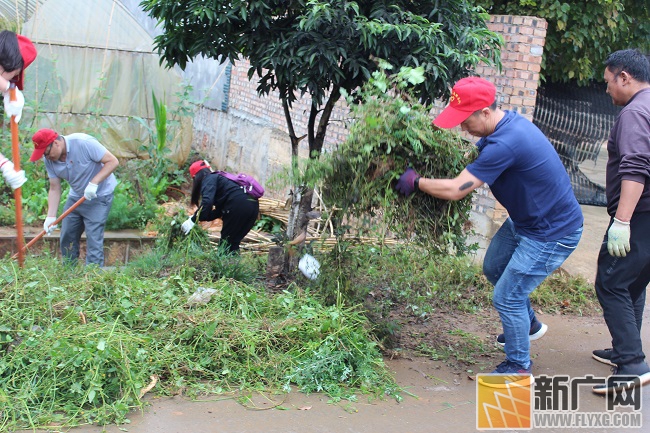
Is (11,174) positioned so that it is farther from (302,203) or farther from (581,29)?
(581,29)

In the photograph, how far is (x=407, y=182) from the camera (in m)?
4.01

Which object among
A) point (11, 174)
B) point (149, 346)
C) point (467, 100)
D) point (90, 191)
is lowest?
point (149, 346)

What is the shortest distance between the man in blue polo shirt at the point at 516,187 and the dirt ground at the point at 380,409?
43cm

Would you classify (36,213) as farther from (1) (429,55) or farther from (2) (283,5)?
(1) (429,55)

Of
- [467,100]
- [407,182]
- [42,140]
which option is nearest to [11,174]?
[42,140]

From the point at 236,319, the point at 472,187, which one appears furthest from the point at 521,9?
the point at 236,319

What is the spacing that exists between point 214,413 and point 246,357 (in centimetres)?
52

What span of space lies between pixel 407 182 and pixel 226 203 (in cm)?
293

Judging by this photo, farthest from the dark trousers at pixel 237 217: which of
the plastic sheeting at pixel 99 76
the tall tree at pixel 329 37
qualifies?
the plastic sheeting at pixel 99 76

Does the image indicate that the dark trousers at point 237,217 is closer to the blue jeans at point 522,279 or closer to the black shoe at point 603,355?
the blue jeans at point 522,279

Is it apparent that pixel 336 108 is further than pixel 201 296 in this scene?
Yes

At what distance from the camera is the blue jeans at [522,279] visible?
4062mm

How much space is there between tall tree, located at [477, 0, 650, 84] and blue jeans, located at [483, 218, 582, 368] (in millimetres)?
4299

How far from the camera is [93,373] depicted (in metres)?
3.60
